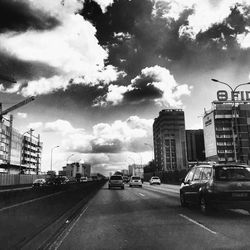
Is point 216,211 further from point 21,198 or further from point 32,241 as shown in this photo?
point 21,198

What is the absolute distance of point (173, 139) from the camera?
567 ft

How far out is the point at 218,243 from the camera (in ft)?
21.0

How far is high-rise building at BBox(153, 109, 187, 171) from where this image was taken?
172 metres

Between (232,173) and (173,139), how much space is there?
16373cm

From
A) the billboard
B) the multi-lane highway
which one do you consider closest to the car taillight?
the multi-lane highway

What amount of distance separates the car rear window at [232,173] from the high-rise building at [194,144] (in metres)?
165

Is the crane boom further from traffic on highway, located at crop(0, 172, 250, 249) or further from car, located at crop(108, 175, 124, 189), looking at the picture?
traffic on highway, located at crop(0, 172, 250, 249)

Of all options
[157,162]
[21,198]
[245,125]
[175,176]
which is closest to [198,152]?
[157,162]

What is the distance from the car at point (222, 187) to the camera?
10156 mm

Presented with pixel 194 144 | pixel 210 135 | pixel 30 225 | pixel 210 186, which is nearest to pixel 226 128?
pixel 210 135

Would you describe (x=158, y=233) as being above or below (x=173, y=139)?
below

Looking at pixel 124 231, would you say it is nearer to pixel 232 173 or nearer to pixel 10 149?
pixel 232 173

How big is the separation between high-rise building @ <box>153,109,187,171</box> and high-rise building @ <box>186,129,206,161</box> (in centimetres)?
270

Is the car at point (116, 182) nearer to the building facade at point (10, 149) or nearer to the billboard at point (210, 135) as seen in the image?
the building facade at point (10, 149)
